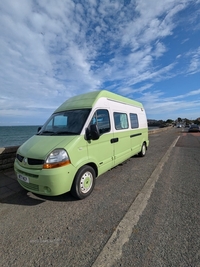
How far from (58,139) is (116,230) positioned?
2021 mm

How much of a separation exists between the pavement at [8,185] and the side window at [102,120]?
106 inches

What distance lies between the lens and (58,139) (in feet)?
10.2

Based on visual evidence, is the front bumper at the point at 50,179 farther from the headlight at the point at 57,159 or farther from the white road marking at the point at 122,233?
the white road marking at the point at 122,233

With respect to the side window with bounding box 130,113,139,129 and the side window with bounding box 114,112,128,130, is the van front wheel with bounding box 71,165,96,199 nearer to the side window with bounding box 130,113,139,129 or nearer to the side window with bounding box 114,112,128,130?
the side window with bounding box 114,112,128,130

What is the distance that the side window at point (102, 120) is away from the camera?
3.62 m

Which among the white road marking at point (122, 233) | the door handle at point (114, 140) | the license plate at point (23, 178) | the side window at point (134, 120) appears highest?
the side window at point (134, 120)

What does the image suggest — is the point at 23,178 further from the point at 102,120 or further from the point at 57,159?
the point at 102,120

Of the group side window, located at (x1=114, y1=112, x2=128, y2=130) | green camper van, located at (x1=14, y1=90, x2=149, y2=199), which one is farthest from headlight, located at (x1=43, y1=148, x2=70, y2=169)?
side window, located at (x1=114, y1=112, x2=128, y2=130)

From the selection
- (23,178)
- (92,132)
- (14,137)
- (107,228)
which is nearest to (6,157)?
(23,178)

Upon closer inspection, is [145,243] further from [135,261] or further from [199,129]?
[199,129]

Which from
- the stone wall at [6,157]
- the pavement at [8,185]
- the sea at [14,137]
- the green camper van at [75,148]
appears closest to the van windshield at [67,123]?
the green camper van at [75,148]

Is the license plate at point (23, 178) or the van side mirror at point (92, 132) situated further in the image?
the van side mirror at point (92, 132)

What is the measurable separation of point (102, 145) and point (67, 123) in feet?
3.51

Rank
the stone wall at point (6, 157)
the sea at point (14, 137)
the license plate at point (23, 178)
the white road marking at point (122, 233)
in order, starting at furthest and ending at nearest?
the sea at point (14, 137), the stone wall at point (6, 157), the license plate at point (23, 178), the white road marking at point (122, 233)
